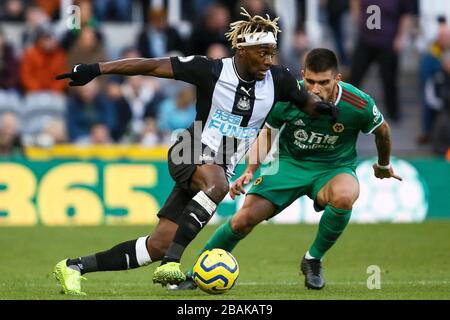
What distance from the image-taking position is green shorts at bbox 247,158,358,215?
32.2 ft

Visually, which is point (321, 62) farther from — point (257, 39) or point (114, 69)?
point (114, 69)

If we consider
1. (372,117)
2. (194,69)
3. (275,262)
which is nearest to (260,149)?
(372,117)

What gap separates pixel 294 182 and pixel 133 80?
9171 mm

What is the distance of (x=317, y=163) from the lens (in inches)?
393

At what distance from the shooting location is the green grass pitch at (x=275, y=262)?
9109mm

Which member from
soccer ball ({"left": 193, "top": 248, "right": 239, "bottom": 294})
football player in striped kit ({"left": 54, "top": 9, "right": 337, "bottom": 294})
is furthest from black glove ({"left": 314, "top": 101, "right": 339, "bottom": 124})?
soccer ball ({"left": 193, "top": 248, "right": 239, "bottom": 294})

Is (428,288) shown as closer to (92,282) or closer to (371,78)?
(92,282)

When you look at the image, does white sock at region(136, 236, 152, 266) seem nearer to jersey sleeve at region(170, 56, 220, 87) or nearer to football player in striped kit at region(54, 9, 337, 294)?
football player in striped kit at region(54, 9, 337, 294)

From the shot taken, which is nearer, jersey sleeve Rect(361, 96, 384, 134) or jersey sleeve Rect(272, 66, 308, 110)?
jersey sleeve Rect(272, 66, 308, 110)

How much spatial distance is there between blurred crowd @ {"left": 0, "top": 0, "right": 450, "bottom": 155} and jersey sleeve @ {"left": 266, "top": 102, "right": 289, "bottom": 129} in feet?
26.2

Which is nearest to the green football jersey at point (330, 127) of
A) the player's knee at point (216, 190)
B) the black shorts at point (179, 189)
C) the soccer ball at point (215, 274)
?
the black shorts at point (179, 189)

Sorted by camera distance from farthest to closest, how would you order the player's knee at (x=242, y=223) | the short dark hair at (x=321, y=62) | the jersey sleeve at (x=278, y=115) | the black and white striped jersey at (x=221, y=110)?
the jersey sleeve at (x=278, y=115) < the player's knee at (x=242, y=223) < the short dark hair at (x=321, y=62) < the black and white striped jersey at (x=221, y=110)

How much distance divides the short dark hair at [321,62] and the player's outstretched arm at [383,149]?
2.26ft

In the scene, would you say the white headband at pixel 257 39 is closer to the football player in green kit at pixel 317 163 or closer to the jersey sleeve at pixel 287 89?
the jersey sleeve at pixel 287 89
